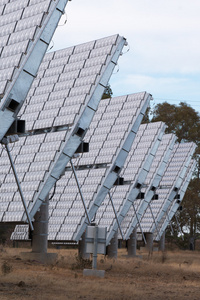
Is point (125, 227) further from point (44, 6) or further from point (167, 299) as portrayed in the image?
point (167, 299)

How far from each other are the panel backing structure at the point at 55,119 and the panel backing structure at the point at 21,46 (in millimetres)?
3975

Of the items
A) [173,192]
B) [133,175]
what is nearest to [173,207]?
[173,192]

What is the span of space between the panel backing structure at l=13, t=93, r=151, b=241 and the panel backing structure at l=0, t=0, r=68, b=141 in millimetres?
8455

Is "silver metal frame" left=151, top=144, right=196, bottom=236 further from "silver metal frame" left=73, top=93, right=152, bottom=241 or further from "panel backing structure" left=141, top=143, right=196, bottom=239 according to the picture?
"silver metal frame" left=73, top=93, right=152, bottom=241

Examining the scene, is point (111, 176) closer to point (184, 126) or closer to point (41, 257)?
point (41, 257)

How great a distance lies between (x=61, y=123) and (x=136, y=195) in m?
10.8

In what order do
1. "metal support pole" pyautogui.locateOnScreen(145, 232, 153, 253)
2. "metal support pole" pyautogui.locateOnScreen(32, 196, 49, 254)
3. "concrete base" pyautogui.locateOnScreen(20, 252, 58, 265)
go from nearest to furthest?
1. "metal support pole" pyautogui.locateOnScreen(32, 196, 49, 254)
2. "concrete base" pyautogui.locateOnScreen(20, 252, 58, 265)
3. "metal support pole" pyautogui.locateOnScreen(145, 232, 153, 253)

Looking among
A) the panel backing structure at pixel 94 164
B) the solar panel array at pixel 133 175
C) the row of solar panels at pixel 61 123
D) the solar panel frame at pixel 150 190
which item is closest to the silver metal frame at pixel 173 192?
the solar panel frame at pixel 150 190

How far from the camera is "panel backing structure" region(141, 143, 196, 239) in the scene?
46.3 m

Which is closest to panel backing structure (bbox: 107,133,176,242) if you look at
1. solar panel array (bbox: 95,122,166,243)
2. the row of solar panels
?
solar panel array (bbox: 95,122,166,243)

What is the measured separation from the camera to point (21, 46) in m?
17.6

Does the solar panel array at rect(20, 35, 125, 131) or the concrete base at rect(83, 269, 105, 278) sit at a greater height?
the solar panel array at rect(20, 35, 125, 131)

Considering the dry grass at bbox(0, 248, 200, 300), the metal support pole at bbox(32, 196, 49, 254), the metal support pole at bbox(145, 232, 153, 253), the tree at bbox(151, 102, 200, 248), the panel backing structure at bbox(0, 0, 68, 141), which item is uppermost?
the tree at bbox(151, 102, 200, 248)

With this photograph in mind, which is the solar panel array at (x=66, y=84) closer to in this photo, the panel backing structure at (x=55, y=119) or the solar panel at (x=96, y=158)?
the panel backing structure at (x=55, y=119)
